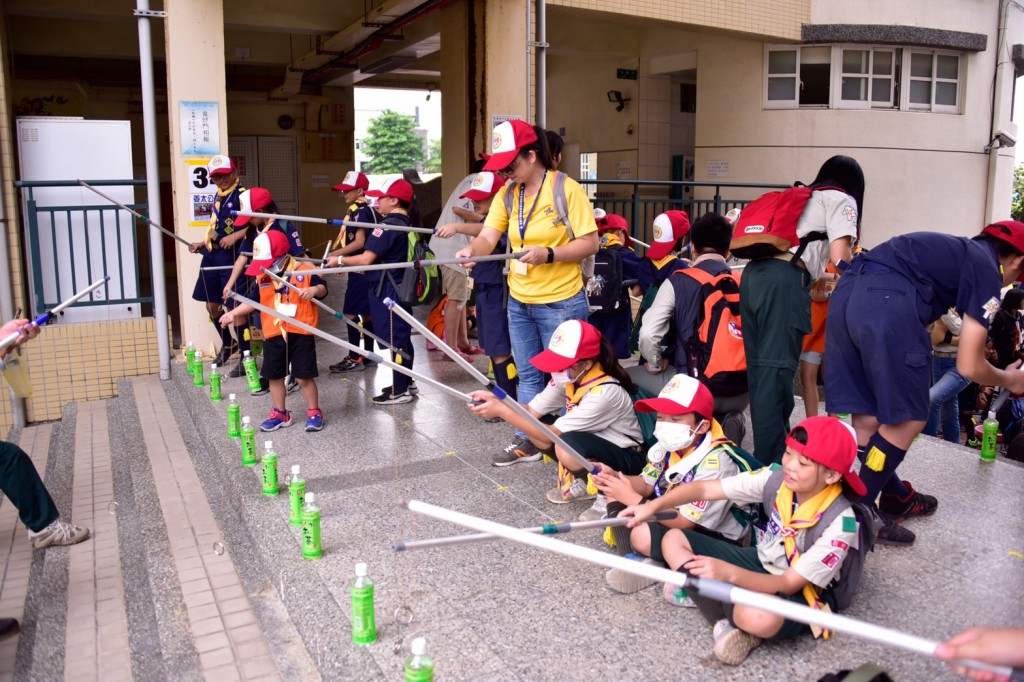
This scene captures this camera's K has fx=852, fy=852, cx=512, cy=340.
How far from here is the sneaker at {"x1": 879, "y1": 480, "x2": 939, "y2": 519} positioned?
417 centimetres

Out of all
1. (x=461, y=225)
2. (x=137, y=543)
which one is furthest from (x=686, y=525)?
(x=137, y=543)

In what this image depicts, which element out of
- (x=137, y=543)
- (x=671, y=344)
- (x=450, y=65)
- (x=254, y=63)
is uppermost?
(x=254, y=63)

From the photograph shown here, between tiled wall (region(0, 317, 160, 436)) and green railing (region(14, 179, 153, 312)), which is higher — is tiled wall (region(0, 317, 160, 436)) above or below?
below

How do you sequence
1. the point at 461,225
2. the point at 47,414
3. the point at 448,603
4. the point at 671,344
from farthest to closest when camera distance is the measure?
the point at 47,414
the point at 461,225
the point at 671,344
the point at 448,603

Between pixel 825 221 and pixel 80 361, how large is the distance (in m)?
6.84

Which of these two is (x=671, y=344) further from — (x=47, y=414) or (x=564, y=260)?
(x=47, y=414)

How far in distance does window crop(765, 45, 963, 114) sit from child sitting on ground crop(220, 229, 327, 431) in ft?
28.7

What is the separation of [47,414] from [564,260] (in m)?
5.94

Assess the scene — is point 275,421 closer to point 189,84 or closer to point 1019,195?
point 189,84

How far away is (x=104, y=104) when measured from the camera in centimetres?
1508

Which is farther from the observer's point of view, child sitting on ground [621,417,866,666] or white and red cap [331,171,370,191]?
white and red cap [331,171,370,191]

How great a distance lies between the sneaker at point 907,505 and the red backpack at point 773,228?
1.28m

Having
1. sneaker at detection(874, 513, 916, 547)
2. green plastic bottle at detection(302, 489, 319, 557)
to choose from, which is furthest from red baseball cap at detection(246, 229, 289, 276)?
sneaker at detection(874, 513, 916, 547)

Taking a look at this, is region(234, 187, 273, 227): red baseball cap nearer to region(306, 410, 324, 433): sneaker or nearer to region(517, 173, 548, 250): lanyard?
region(306, 410, 324, 433): sneaker
